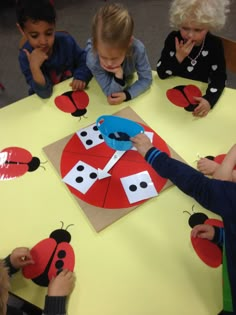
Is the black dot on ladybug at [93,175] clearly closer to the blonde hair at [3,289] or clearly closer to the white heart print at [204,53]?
the blonde hair at [3,289]

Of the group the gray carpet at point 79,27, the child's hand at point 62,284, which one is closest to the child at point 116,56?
the child's hand at point 62,284

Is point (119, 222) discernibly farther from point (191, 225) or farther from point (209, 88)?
point (209, 88)

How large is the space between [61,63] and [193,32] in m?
0.56

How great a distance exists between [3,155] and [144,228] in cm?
51

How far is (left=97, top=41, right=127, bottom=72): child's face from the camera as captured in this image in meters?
0.97

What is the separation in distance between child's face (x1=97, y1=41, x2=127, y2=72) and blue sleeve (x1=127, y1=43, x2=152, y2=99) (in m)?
0.10

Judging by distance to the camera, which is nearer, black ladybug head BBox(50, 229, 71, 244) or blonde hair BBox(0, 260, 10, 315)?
blonde hair BBox(0, 260, 10, 315)

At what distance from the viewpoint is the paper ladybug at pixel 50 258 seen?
28.7 inches

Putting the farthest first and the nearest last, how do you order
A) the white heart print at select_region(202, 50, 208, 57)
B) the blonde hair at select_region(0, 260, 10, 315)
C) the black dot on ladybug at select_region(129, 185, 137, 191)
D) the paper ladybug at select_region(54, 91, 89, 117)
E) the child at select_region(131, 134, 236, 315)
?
the white heart print at select_region(202, 50, 208, 57)
the paper ladybug at select_region(54, 91, 89, 117)
the black dot on ladybug at select_region(129, 185, 137, 191)
the child at select_region(131, 134, 236, 315)
the blonde hair at select_region(0, 260, 10, 315)

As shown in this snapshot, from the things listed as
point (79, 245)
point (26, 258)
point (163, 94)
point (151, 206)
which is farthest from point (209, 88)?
point (26, 258)

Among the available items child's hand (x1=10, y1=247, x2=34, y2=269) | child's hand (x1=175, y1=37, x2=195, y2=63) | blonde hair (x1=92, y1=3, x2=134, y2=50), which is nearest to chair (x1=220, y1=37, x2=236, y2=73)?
child's hand (x1=175, y1=37, x2=195, y2=63)

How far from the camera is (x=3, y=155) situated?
95 cm

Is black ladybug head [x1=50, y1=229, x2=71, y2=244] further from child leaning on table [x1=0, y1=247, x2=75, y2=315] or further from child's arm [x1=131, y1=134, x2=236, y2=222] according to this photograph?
child's arm [x1=131, y1=134, x2=236, y2=222]

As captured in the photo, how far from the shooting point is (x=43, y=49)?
1.19m
